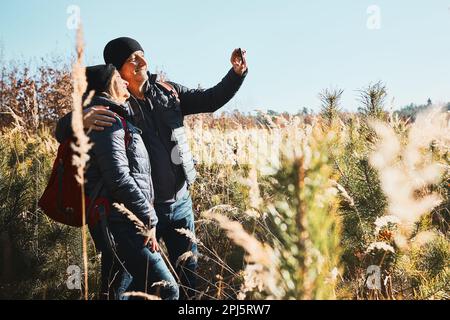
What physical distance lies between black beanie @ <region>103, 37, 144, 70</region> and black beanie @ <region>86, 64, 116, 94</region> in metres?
0.33

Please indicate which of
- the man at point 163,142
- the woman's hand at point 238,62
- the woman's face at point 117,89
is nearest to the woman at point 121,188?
the woman's face at point 117,89

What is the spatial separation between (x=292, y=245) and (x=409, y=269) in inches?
71.4

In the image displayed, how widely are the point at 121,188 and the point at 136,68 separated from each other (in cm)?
94

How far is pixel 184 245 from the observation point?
3186 millimetres

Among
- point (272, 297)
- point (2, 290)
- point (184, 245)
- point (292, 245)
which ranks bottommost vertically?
point (2, 290)

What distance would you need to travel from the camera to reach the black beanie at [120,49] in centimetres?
311

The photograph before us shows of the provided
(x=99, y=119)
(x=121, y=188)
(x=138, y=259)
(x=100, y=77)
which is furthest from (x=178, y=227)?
(x=100, y=77)

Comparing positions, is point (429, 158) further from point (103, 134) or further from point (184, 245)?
point (103, 134)

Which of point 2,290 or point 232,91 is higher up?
point 232,91

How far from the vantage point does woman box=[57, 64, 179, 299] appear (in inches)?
100

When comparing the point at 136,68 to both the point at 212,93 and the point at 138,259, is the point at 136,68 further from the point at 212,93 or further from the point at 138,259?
the point at 138,259

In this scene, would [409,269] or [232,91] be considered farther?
[232,91]

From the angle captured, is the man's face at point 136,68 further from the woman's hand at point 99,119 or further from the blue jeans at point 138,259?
the blue jeans at point 138,259
